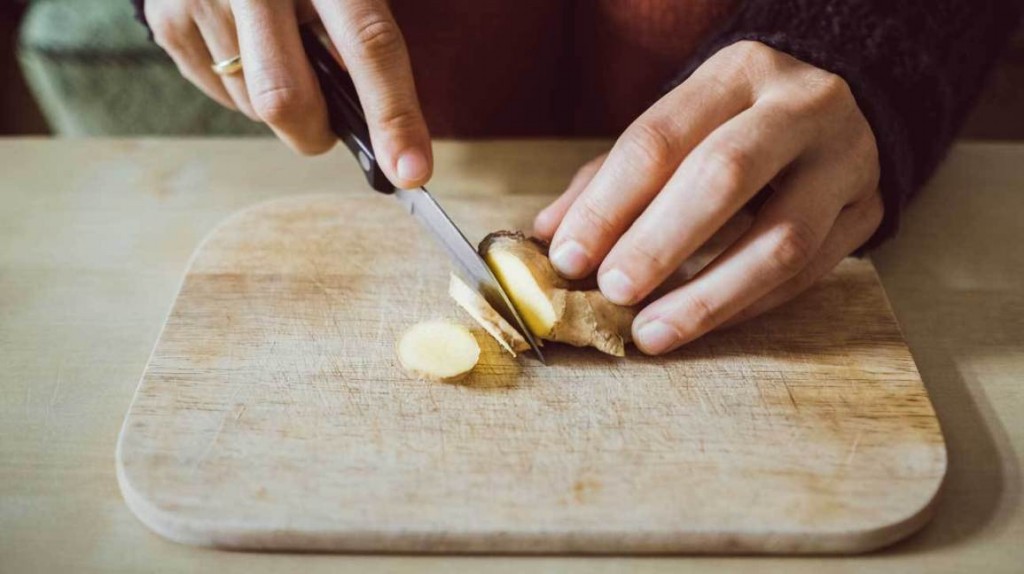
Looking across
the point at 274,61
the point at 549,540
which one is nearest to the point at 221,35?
the point at 274,61

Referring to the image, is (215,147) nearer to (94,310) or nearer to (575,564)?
(94,310)

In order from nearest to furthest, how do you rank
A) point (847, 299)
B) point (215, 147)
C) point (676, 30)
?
1. point (847, 299)
2. point (676, 30)
3. point (215, 147)

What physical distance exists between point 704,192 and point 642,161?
80 mm

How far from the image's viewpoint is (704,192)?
0.92m

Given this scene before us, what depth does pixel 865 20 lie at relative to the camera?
3.56 ft

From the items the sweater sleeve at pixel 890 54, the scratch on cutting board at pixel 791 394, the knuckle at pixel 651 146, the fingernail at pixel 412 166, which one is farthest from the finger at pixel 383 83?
the scratch on cutting board at pixel 791 394

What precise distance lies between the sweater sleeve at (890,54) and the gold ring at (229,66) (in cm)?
58

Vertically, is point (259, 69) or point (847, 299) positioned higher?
point (259, 69)

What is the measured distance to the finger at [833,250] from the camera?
39.9 inches

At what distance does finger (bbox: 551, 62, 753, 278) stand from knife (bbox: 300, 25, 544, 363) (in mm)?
106

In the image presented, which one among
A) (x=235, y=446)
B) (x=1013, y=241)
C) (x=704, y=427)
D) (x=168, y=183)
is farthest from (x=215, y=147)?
(x=1013, y=241)

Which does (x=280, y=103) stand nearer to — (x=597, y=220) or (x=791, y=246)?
(x=597, y=220)

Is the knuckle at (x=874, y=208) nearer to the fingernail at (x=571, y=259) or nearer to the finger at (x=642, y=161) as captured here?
the finger at (x=642, y=161)

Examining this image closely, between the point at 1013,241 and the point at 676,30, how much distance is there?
56cm
